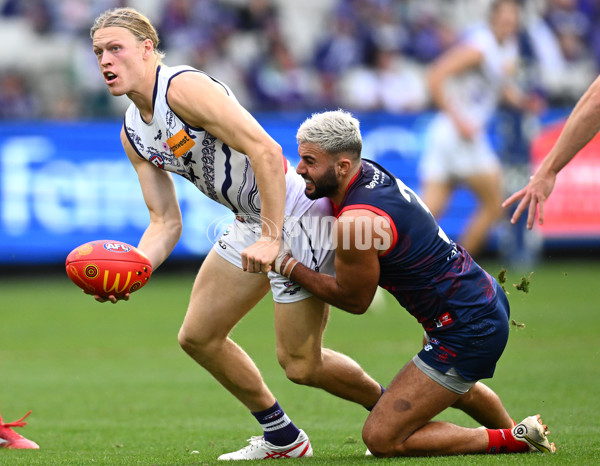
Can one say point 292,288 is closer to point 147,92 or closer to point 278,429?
point 278,429

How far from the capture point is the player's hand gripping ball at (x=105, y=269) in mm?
5008

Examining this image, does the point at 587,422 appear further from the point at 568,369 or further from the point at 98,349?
the point at 98,349

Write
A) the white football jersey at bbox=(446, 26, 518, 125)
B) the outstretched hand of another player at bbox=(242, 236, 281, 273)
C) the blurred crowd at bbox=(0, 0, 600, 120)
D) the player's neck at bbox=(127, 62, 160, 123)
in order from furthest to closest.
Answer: the blurred crowd at bbox=(0, 0, 600, 120)
the white football jersey at bbox=(446, 26, 518, 125)
the player's neck at bbox=(127, 62, 160, 123)
the outstretched hand of another player at bbox=(242, 236, 281, 273)

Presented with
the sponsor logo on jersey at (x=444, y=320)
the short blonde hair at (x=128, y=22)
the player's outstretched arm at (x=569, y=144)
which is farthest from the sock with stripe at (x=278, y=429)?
the short blonde hair at (x=128, y=22)

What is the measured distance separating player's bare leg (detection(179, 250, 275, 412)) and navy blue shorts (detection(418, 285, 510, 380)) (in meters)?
1.00

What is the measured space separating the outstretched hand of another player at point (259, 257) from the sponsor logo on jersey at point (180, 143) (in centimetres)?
74

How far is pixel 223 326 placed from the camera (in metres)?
5.38

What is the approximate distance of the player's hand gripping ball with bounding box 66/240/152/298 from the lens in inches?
197

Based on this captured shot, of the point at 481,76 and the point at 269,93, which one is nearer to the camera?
the point at 481,76

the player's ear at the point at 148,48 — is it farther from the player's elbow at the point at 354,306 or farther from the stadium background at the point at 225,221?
the stadium background at the point at 225,221

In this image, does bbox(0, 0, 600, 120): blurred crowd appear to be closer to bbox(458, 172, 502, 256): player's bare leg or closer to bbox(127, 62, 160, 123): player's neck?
bbox(458, 172, 502, 256): player's bare leg

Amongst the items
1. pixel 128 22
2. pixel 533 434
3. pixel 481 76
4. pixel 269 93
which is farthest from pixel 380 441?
pixel 269 93

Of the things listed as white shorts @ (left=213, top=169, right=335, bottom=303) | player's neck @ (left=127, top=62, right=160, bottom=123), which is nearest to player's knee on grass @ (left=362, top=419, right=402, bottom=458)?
white shorts @ (left=213, top=169, right=335, bottom=303)

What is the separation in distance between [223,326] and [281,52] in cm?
1214
